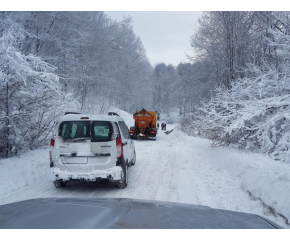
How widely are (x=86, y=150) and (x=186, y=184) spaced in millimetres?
3060

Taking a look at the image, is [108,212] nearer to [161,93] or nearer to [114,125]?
[114,125]

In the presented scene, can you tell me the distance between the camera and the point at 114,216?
94.4 inches

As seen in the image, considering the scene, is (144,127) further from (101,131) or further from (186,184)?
(101,131)

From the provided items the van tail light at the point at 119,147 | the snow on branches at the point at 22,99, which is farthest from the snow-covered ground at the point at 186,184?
the van tail light at the point at 119,147

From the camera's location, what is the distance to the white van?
18.2 feet

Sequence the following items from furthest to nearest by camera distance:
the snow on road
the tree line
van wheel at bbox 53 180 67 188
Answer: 1. the tree line
2. van wheel at bbox 53 180 67 188
3. the snow on road

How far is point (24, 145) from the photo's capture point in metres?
8.12

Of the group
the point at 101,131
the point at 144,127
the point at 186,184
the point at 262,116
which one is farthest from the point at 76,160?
the point at 144,127

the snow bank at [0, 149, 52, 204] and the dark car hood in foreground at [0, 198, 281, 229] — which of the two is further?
the snow bank at [0, 149, 52, 204]

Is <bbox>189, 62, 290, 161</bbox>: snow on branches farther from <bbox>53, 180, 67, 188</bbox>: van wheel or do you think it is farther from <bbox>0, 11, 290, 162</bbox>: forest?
<bbox>53, 180, 67, 188</bbox>: van wheel

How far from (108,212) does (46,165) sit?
613 centimetres

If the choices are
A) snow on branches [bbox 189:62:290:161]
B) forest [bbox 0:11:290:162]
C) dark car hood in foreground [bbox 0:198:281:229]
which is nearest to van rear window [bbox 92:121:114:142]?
dark car hood in foreground [bbox 0:198:281:229]

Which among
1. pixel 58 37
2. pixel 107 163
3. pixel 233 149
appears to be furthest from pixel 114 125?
pixel 58 37

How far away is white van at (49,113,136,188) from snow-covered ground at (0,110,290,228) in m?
0.53
